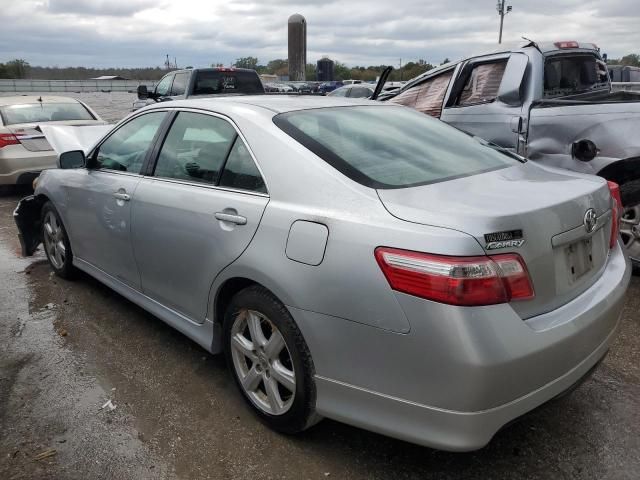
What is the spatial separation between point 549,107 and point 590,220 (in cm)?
261

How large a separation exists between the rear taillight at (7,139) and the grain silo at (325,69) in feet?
144

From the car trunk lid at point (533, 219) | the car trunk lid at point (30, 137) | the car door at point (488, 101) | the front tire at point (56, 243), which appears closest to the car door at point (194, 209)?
the car trunk lid at point (533, 219)

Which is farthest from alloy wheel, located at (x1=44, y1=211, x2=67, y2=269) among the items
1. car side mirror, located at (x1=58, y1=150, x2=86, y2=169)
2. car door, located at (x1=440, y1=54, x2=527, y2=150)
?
car door, located at (x1=440, y1=54, x2=527, y2=150)

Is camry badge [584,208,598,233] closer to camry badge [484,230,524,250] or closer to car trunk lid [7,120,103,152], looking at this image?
camry badge [484,230,524,250]

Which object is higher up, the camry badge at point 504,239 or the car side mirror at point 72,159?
the car side mirror at point 72,159

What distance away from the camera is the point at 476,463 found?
2.47 m

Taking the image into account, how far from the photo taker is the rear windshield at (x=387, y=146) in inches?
98.1

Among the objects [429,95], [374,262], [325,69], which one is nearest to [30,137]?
[429,95]

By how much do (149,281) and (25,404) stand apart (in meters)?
0.93

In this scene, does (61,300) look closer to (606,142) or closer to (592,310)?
(592,310)

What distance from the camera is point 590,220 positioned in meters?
2.36

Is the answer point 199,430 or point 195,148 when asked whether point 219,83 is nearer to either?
point 195,148

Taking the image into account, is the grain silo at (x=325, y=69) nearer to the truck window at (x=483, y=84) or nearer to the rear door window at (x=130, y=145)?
the truck window at (x=483, y=84)

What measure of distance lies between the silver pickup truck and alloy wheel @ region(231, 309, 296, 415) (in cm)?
307
